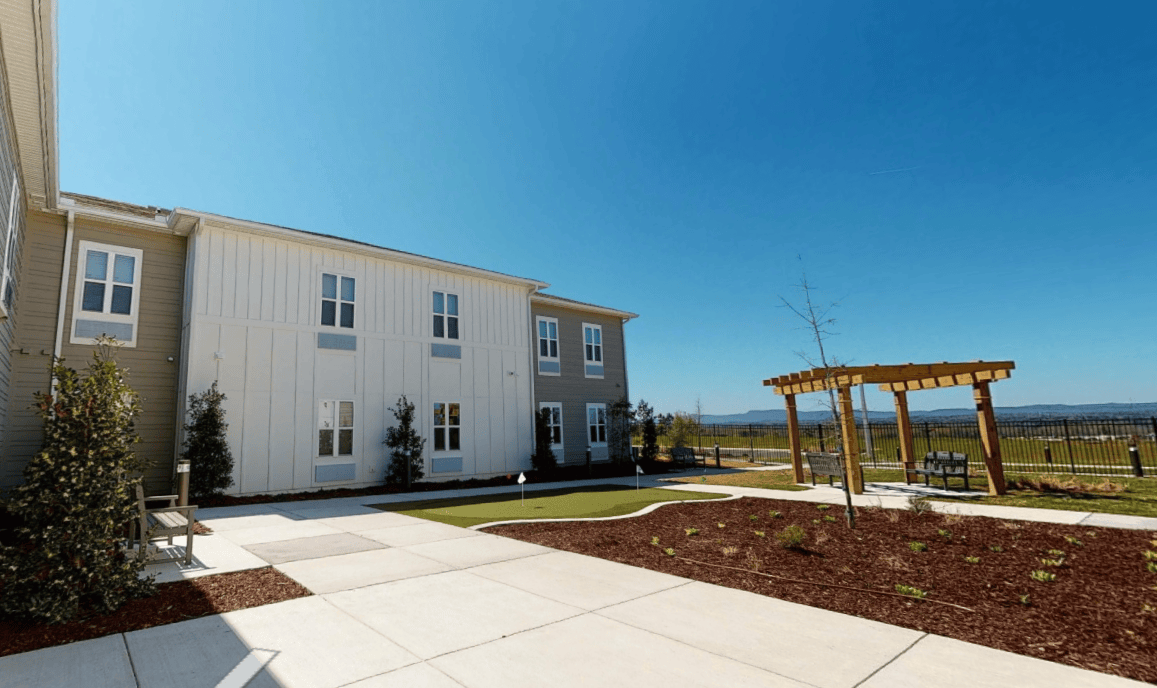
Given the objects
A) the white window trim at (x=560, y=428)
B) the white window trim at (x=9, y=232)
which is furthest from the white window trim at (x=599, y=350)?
the white window trim at (x=9, y=232)

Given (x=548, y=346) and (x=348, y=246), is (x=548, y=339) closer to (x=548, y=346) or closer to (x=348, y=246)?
(x=548, y=346)

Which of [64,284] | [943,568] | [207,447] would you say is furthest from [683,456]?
[64,284]

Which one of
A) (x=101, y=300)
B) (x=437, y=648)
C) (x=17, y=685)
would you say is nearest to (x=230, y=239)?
(x=101, y=300)

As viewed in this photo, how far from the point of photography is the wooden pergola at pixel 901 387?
11352mm

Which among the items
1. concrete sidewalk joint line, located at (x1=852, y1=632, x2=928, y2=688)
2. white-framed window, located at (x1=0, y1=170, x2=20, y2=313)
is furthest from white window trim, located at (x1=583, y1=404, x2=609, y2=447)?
concrete sidewalk joint line, located at (x1=852, y1=632, x2=928, y2=688)

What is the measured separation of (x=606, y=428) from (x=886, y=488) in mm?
11874

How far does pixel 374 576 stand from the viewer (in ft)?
19.5

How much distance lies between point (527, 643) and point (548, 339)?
18.1 m

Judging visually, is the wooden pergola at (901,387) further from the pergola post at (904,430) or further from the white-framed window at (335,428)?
the white-framed window at (335,428)

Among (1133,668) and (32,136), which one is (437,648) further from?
(32,136)

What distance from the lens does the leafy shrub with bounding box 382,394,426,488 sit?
15828mm

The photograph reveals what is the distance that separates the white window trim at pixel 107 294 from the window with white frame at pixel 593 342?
586 inches

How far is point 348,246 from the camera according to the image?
51.8 feet

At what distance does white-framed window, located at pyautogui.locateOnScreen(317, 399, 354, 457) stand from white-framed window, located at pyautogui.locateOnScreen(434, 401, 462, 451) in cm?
268
